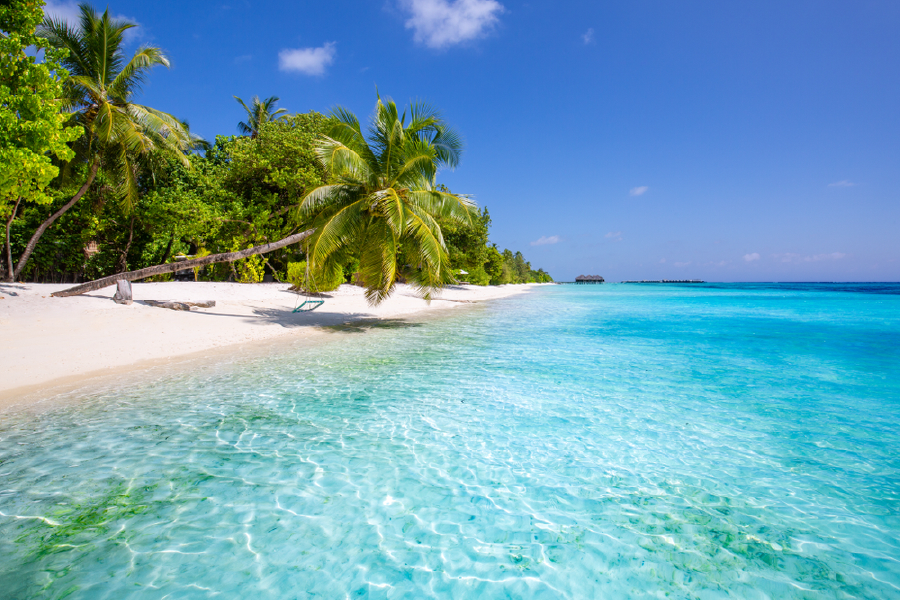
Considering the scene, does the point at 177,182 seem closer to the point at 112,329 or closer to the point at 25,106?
the point at 25,106

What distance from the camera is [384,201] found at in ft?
37.4

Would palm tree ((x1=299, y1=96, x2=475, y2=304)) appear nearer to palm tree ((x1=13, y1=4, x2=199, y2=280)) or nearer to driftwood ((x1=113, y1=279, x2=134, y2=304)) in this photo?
driftwood ((x1=113, y1=279, x2=134, y2=304))

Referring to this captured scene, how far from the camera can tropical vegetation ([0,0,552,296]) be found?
Answer: 9.88 metres

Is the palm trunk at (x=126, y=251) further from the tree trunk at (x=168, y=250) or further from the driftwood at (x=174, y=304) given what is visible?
the driftwood at (x=174, y=304)

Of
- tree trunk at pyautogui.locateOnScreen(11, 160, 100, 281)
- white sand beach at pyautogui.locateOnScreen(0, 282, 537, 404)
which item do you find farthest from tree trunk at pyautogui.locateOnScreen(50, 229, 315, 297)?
tree trunk at pyautogui.locateOnScreen(11, 160, 100, 281)

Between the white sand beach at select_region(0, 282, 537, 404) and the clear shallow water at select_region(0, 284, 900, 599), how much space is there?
5.96 feet


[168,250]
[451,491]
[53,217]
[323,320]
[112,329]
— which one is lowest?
[451,491]

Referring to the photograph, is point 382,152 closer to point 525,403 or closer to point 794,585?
point 525,403

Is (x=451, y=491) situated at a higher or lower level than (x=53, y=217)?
lower

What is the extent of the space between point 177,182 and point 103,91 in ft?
22.8

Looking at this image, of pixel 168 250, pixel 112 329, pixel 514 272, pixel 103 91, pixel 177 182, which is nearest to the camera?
pixel 112 329

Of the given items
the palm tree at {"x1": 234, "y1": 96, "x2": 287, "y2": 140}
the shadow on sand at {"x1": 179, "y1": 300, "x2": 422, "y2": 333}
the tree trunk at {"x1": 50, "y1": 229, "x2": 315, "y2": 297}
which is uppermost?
the palm tree at {"x1": 234, "y1": 96, "x2": 287, "y2": 140}

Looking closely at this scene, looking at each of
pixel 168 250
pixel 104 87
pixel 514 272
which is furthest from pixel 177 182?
pixel 514 272

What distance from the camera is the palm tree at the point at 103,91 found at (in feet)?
43.2
